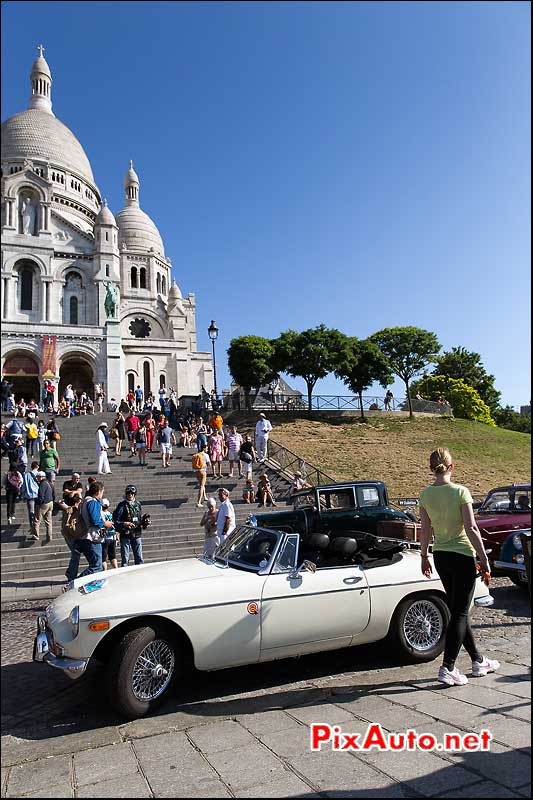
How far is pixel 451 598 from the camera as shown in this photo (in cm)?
459

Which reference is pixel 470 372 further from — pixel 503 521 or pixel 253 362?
pixel 503 521

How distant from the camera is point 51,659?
14.9 ft

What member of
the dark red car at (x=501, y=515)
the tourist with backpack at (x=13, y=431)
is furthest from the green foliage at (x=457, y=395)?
the dark red car at (x=501, y=515)

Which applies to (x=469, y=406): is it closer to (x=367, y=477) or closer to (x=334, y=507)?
(x=367, y=477)

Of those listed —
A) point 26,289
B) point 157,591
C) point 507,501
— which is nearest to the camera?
point 157,591

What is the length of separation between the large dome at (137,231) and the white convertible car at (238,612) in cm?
6438

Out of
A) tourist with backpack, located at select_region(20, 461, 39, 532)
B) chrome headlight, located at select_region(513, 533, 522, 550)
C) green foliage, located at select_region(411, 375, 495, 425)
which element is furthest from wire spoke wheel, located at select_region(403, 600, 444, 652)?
green foliage, located at select_region(411, 375, 495, 425)

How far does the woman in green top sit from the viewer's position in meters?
4.50

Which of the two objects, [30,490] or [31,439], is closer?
[30,490]

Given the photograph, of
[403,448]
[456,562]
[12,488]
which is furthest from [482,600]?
[403,448]

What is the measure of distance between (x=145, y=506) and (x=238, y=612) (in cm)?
1121

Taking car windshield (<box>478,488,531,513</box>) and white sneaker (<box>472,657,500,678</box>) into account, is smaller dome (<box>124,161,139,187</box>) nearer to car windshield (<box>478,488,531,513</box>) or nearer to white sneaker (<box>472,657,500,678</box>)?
car windshield (<box>478,488,531,513</box>)

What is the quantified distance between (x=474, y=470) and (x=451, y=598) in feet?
89.2

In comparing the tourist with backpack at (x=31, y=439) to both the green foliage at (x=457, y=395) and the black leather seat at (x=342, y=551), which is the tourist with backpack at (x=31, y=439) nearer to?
the black leather seat at (x=342, y=551)
